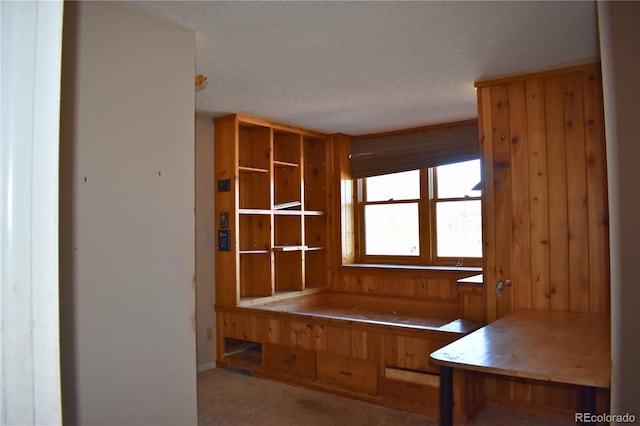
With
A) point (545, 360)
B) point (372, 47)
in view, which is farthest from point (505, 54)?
point (545, 360)

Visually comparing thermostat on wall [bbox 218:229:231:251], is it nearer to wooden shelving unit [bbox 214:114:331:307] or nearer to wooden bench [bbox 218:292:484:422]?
wooden shelving unit [bbox 214:114:331:307]

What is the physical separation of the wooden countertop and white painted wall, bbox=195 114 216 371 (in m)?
2.76

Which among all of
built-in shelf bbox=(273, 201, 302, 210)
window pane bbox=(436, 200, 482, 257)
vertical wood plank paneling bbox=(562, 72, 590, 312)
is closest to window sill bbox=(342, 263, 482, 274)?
window pane bbox=(436, 200, 482, 257)

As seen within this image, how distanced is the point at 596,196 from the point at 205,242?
329 centimetres

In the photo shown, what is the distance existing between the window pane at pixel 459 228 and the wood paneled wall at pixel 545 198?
129 centimetres

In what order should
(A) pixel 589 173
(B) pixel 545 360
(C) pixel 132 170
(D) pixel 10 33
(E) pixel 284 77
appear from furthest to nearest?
(E) pixel 284 77, (A) pixel 589 173, (C) pixel 132 170, (B) pixel 545 360, (D) pixel 10 33

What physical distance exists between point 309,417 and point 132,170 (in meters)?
2.15

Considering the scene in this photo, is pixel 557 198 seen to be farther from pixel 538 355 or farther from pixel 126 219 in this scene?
pixel 126 219

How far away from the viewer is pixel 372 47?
2.75 meters

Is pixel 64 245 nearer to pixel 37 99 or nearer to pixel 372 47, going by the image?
pixel 37 99

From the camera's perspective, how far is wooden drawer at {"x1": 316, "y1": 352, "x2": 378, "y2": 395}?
11.8 feet

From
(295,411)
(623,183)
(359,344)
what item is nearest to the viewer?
(623,183)

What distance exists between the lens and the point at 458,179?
4.80 meters

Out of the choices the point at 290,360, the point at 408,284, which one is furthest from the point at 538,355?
the point at 408,284
